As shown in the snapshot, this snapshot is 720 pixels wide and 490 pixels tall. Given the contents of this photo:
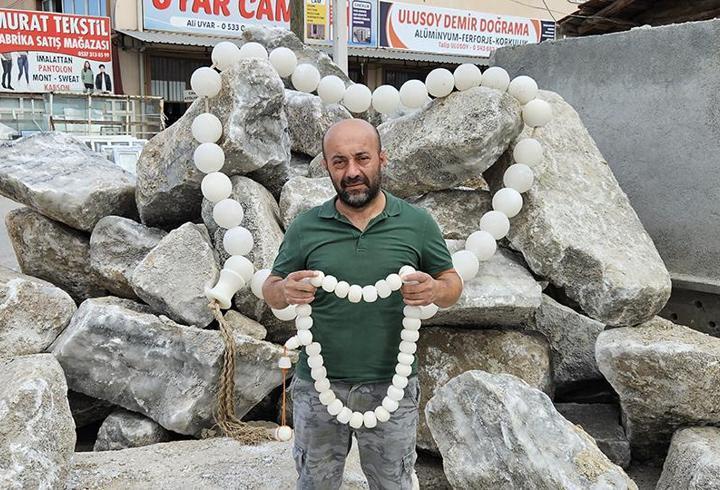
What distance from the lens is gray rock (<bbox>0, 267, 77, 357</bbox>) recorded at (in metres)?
3.44

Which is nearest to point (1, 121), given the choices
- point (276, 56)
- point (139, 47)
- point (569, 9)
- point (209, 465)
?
point (139, 47)

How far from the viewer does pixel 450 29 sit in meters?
18.2

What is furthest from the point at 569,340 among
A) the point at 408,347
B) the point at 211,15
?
the point at 211,15

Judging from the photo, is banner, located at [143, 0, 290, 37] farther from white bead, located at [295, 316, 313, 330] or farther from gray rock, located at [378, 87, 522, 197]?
white bead, located at [295, 316, 313, 330]

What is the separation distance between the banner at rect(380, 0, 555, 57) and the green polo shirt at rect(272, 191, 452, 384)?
15.5 metres

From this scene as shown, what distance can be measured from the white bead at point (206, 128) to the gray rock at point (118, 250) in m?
0.72

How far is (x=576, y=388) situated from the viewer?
4379 mm

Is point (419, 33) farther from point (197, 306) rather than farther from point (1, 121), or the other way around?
point (197, 306)

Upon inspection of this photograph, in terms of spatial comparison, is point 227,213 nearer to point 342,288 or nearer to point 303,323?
point 303,323

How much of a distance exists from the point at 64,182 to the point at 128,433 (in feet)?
5.25

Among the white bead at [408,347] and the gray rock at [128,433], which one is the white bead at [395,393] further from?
the gray rock at [128,433]

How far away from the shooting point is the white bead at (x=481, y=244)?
3.69m

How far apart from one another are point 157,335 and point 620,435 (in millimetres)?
2545

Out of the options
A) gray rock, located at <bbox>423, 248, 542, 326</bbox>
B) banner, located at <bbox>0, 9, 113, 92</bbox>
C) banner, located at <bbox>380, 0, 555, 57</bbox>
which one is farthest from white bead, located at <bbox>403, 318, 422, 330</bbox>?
banner, located at <bbox>380, 0, 555, 57</bbox>
